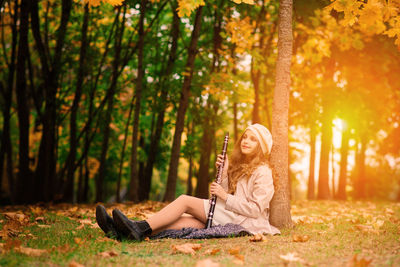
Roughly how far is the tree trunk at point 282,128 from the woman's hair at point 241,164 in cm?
34

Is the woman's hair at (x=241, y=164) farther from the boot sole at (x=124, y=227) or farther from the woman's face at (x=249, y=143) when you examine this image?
the boot sole at (x=124, y=227)

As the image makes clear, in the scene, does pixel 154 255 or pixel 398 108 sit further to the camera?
pixel 398 108

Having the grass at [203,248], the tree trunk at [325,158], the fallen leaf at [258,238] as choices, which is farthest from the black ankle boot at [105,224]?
the tree trunk at [325,158]

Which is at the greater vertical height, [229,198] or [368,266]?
[229,198]

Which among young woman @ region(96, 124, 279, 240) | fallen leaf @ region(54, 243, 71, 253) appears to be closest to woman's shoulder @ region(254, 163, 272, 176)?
young woman @ region(96, 124, 279, 240)

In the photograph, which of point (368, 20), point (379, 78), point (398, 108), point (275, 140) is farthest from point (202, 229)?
point (398, 108)

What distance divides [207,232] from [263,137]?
4.72 ft

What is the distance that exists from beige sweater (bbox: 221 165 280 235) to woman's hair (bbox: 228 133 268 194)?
0.08 meters

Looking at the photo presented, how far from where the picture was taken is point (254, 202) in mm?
4828

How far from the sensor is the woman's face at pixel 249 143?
16.8 ft

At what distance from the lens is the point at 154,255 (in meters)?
3.60

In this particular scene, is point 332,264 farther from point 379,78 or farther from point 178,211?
point 379,78

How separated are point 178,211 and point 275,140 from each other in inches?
69.0

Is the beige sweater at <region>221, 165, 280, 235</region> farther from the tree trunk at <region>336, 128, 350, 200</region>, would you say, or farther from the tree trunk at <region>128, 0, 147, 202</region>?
the tree trunk at <region>336, 128, 350, 200</region>
